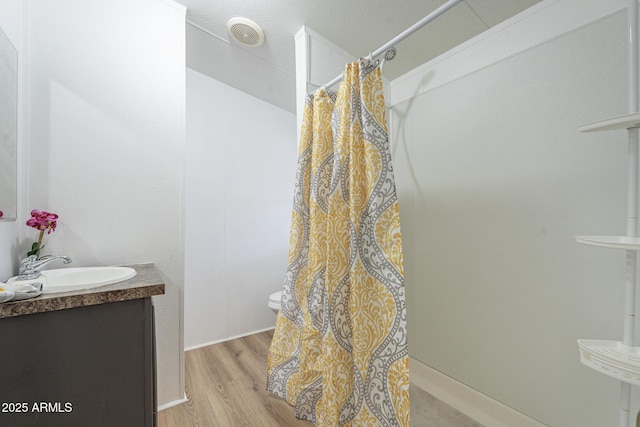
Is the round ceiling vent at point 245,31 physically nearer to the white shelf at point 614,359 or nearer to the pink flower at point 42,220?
the pink flower at point 42,220

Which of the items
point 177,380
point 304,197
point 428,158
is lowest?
point 177,380

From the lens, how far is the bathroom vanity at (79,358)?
0.71 meters

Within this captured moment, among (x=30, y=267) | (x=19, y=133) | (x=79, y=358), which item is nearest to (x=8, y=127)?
(x=19, y=133)

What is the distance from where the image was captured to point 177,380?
150cm

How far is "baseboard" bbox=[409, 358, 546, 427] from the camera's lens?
1.29 m

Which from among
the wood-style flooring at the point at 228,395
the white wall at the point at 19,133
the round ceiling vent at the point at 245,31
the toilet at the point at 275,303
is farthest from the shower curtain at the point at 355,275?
the white wall at the point at 19,133

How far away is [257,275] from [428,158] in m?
1.86

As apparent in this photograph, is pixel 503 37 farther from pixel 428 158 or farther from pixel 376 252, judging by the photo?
pixel 376 252

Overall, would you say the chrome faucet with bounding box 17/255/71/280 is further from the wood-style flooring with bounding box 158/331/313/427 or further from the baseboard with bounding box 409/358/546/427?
the baseboard with bounding box 409/358/546/427

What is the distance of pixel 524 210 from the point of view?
1.29m

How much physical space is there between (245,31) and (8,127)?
1.36m

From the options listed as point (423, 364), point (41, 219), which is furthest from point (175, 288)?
point (423, 364)

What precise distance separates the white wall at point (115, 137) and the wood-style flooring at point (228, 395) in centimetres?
14

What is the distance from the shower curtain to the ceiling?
585 millimetres
